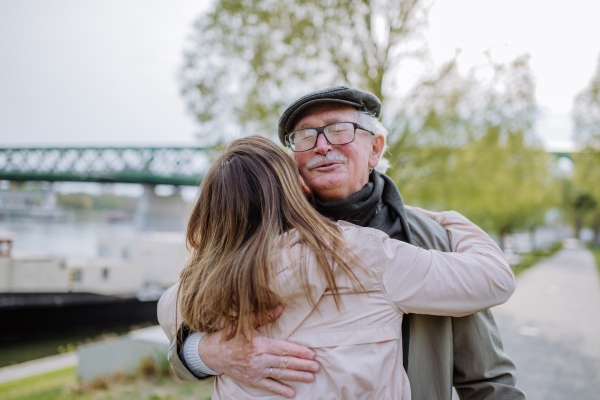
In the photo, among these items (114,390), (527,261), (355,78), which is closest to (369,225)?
(355,78)

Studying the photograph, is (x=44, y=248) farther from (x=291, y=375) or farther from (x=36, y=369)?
(x=291, y=375)

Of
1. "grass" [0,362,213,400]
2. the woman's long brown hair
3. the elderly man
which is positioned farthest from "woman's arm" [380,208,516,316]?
"grass" [0,362,213,400]

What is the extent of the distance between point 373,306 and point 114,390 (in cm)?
644

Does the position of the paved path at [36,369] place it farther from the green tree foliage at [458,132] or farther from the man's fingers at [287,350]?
the man's fingers at [287,350]

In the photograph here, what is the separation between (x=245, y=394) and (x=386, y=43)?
5.46m

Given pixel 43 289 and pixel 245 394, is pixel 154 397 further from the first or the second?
pixel 43 289

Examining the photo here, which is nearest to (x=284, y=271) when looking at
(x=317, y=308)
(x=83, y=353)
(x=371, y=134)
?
(x=317, y=308)

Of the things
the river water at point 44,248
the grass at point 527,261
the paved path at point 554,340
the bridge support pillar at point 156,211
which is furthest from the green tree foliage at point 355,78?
the bridge support pillar at point 156,211

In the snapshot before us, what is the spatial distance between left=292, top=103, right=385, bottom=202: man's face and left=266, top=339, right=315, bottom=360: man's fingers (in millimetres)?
705

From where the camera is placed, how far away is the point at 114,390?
6.10 m

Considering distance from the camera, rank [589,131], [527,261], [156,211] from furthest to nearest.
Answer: [156,211]
[527,261]
[589,131]

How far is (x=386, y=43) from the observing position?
18.4 feet

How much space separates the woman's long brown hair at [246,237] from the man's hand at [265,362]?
0.20 ft

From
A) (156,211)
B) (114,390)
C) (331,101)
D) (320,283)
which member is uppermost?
(331,101)
